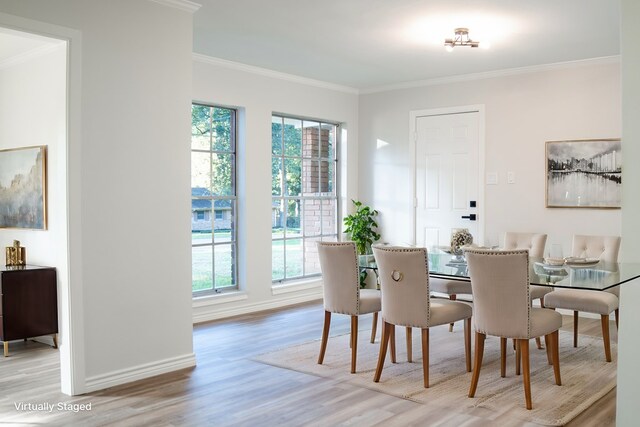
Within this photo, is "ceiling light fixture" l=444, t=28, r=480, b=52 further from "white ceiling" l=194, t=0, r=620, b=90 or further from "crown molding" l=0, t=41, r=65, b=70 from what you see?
"crown molding" l=0, t=41, r=65, b=70

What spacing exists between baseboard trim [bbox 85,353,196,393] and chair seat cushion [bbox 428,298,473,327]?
173 centimetres

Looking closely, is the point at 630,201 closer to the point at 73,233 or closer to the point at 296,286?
the point at 73,233

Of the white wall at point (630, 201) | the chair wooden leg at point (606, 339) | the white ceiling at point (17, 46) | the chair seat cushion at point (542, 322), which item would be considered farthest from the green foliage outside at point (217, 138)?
the white wall at point (630, 201)

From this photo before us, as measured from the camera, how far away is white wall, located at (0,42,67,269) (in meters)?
5.05

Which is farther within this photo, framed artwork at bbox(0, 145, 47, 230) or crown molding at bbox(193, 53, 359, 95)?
crown molding at bbox(193, 53, 359, 95)

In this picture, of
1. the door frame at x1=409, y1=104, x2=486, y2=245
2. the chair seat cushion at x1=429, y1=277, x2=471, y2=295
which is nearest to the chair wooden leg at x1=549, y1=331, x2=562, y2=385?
the chair seat cushion at x1=429, y1=277, x2=471, y2=295

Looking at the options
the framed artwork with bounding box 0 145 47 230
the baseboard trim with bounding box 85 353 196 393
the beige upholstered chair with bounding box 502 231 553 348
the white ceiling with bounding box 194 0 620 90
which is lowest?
the baseboard trim with bounding box 85 353 196 393

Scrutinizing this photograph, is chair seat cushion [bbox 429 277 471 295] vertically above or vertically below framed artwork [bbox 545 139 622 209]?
below

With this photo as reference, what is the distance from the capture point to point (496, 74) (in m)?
6.69

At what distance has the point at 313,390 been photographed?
12.8 feet

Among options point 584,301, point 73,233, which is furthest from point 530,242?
point 73,233

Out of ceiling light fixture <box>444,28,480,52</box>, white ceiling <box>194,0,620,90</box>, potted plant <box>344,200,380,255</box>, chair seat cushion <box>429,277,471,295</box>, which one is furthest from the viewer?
potted plant <box>344,200,380,255</box>

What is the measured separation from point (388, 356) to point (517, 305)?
4.62 ft

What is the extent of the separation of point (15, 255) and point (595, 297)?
4625 mm
